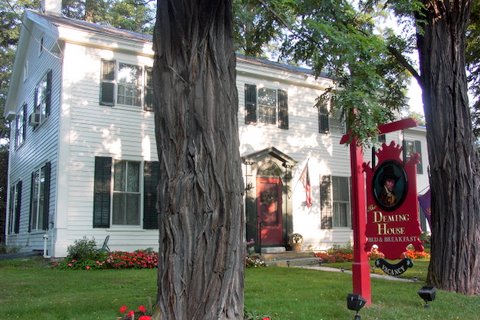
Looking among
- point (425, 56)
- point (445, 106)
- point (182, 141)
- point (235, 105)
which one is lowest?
point (182, 141)

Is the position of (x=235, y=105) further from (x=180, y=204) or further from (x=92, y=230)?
(x=92, y=230)

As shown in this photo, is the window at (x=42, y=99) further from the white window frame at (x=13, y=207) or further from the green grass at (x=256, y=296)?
the green grass at (x=256, y=296)

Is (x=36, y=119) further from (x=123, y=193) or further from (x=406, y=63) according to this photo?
(x=406, y=63)

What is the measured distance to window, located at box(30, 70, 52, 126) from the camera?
50.3ft

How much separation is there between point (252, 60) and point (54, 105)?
689 cm

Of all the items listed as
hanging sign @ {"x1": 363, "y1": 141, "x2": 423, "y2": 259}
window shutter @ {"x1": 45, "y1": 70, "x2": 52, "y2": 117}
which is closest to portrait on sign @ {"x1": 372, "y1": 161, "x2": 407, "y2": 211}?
hanging sign @ {"x1": 363, "y1": 141, "x2": 423, "y2": 259}

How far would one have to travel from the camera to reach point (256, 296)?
7.66 meters

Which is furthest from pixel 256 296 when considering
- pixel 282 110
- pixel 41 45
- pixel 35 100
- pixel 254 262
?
pixel 35 100

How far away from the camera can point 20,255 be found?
14.8 metres

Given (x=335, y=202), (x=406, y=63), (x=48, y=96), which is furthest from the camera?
(x=335, y=202)

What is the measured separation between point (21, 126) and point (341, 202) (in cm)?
1270

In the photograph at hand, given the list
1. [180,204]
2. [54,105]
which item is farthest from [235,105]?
[54,105]

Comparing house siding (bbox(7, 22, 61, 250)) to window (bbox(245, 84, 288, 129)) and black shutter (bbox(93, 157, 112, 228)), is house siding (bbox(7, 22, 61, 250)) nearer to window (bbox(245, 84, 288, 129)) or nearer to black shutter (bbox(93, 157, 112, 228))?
black shutter (bbox(93, 157, 112, 228))

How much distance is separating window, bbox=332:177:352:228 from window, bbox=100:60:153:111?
746 cm
